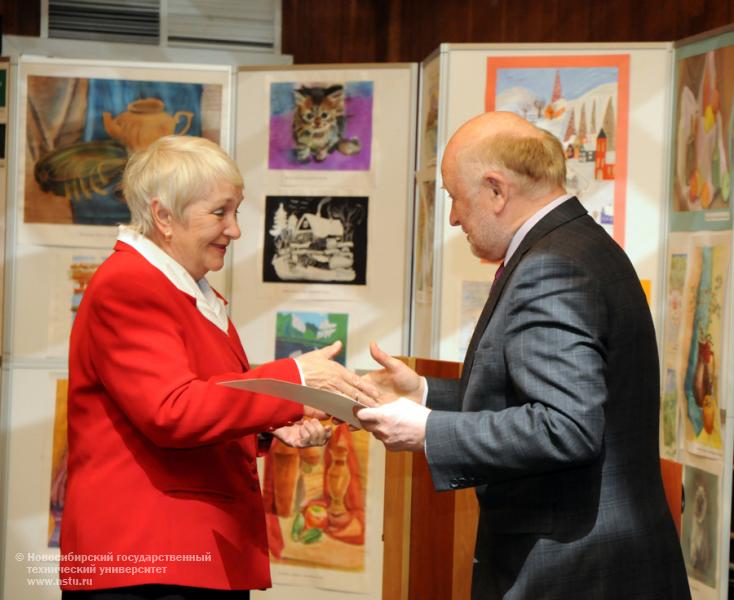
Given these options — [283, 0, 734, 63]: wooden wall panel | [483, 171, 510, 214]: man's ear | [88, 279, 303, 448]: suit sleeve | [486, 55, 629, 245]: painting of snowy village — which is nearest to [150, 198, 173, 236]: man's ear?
[88, 279, 303, 448]: suit sleeve

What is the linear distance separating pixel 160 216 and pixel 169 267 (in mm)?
136

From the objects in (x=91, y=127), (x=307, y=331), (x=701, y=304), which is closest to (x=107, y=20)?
(x=91, y=127)

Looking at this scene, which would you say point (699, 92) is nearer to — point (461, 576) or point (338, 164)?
point (338, 164)

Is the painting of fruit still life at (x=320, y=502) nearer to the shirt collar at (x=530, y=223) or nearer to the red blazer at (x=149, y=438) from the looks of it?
the red blazer at (x=149, y=438)

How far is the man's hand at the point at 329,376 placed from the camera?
2073mm

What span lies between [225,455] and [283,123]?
2.17m

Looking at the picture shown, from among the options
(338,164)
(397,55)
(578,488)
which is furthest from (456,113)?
(578,488)

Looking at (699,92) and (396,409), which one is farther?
(699,92)

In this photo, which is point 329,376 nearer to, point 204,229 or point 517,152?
point 204,229

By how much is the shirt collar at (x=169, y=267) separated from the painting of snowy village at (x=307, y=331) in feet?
5.68

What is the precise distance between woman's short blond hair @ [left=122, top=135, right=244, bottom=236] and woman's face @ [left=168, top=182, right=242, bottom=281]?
0.06ft

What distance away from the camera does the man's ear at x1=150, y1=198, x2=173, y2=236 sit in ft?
7.12

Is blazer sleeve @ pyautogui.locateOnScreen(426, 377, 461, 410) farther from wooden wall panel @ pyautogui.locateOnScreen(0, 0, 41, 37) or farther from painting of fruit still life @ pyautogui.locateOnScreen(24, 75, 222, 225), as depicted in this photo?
wooden wall panel @ pyautogui.locateOnScreen(0, 0, 41, 37)

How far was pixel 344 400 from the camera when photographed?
6.14 feet
